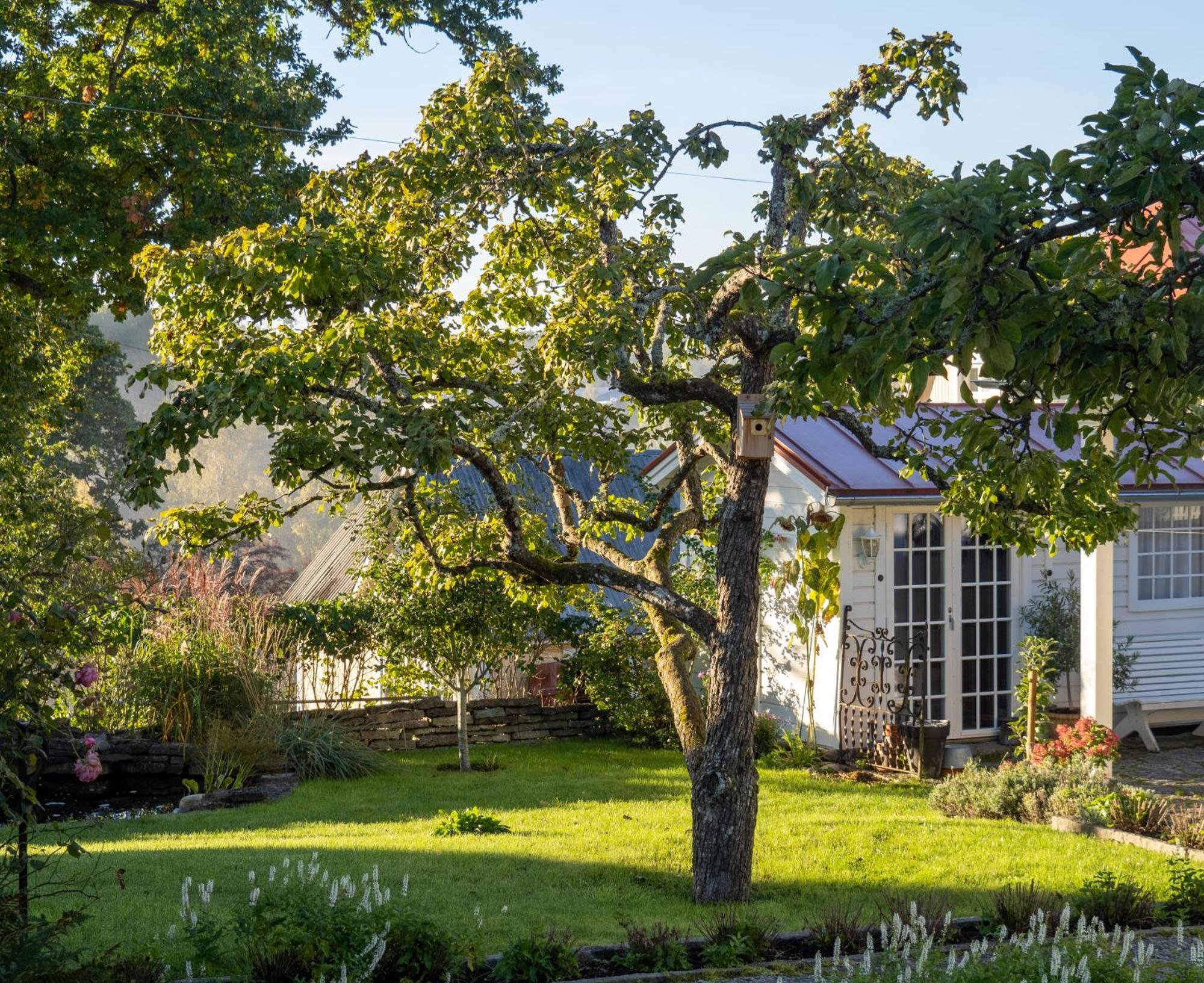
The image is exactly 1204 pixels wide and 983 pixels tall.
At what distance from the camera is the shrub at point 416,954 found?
513 centimetres

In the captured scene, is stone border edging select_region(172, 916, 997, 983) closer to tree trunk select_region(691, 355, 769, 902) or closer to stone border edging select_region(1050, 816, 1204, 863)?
tree trunk select_region(691, 355, 769, 902)

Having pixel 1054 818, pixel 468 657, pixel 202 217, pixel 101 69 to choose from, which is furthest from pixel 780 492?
pixel 101 69

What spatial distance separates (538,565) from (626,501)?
7.98 feet

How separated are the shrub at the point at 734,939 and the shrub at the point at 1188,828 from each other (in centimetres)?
375

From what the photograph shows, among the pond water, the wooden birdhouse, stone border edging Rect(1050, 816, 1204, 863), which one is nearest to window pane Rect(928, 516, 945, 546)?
stone border edging Rect(1050, 816, 1204, 863)

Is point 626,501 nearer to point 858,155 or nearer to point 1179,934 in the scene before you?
point 858,155

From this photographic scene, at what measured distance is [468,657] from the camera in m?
12.8

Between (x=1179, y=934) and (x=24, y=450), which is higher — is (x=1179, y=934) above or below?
below

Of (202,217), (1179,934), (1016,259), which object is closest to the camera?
(1016,259)

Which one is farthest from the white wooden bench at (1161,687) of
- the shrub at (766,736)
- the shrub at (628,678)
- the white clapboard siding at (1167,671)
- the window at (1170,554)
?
the shrub at (628,678)

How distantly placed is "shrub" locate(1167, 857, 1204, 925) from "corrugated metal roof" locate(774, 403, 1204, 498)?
508 centimetres

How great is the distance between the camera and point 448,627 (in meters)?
12.5

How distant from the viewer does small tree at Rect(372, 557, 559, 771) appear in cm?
1247

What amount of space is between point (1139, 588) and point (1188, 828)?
548 centimetres
